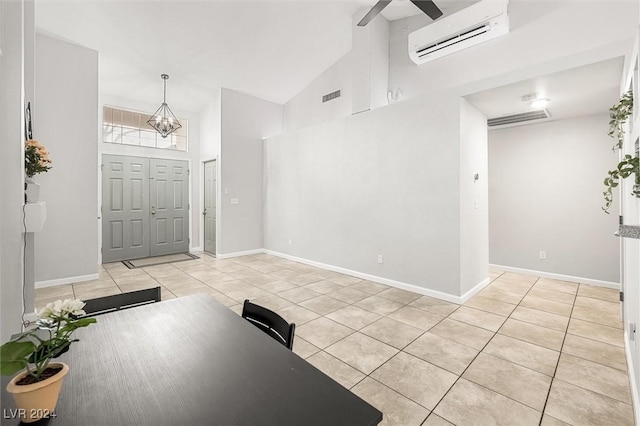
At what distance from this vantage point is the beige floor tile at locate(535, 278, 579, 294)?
397cm

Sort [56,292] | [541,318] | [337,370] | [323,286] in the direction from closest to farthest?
[337,370] < [541,318] < [56,292] < [323,286]

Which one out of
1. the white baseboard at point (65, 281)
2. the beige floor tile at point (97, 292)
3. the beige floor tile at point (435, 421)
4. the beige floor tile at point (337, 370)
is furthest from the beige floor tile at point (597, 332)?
the white baseboard at point (65, 281)

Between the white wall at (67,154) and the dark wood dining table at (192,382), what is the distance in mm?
4151

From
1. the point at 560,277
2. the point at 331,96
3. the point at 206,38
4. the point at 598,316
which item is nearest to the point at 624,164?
the point at 598,316

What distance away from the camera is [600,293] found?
383cm

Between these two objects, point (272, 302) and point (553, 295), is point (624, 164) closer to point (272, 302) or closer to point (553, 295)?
point (553, 295)

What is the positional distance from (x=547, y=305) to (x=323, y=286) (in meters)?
2.77

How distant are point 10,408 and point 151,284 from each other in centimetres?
402

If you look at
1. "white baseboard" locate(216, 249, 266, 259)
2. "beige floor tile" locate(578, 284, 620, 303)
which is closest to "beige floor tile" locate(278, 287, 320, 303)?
"white baseboard" locate(216, 249, 266, 259)

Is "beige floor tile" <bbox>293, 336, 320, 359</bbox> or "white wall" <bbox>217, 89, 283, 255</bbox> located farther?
"white wall" <bbox>217, 89, 283, 255</bbox>

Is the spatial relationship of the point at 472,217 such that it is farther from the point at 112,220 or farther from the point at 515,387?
the point at 112,220

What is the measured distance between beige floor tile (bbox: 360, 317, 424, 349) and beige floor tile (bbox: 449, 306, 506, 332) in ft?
2.04

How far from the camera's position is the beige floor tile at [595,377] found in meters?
1.92

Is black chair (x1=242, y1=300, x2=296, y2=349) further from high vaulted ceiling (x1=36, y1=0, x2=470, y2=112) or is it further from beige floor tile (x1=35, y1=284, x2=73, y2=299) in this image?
high vaulted ceiling (x1=36, y1=0, x2=470, y2=112)
